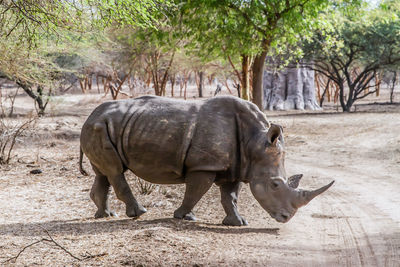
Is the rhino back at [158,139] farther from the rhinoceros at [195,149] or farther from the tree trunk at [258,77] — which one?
the tree trunk at [258,77]

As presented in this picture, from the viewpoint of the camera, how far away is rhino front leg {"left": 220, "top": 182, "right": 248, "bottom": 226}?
615cm

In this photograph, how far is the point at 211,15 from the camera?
472 inches

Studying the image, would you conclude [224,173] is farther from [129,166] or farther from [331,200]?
[331,200]

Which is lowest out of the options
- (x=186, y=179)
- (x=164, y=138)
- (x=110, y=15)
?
(x=186, y=179)

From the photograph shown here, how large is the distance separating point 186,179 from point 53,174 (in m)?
5.53

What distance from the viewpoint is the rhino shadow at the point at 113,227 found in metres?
5.64

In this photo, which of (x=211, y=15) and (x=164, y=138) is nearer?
(x=164, y=138)

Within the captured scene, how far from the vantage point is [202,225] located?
5.99m

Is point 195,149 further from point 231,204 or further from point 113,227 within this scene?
point 113,227

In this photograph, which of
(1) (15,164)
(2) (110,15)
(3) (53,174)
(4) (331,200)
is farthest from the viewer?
(1) (15,164)

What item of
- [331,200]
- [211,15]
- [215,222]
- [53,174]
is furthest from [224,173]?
[211,15]

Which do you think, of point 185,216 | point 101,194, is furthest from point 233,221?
point 101,194

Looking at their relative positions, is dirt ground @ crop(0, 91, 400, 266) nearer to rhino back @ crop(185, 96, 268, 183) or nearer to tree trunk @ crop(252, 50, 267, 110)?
rhino back @ crop(185, 96, 268, 183)

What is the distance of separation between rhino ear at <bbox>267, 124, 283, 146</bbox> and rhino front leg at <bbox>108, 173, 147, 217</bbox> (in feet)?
6.13
